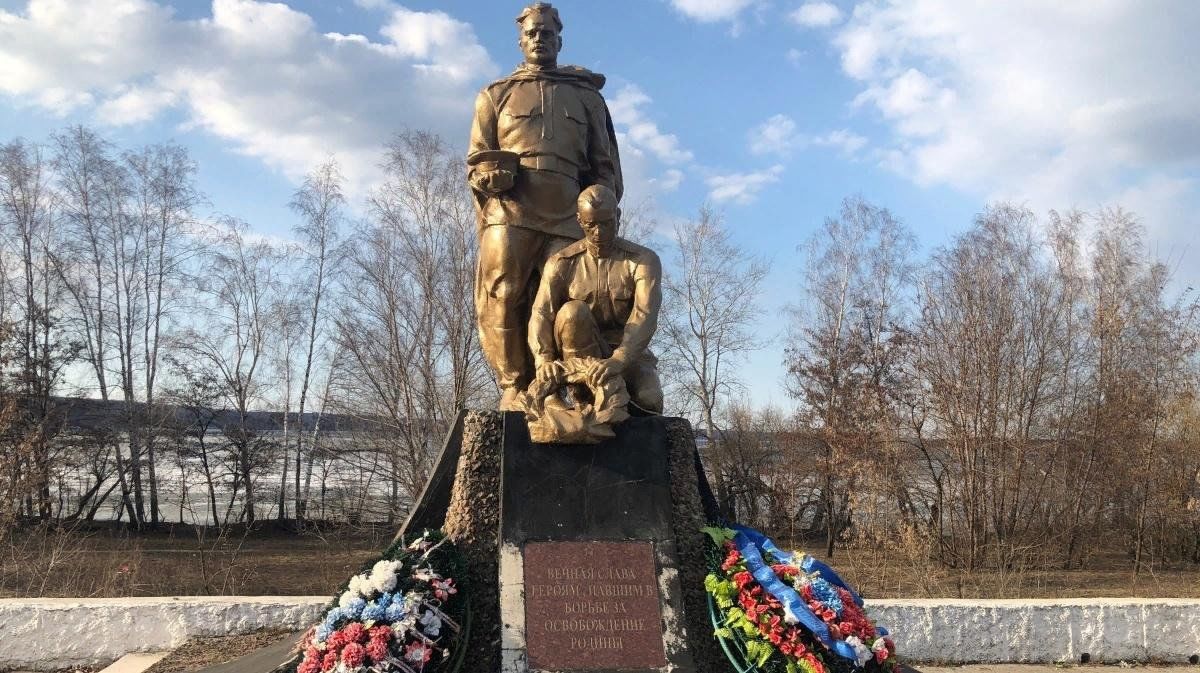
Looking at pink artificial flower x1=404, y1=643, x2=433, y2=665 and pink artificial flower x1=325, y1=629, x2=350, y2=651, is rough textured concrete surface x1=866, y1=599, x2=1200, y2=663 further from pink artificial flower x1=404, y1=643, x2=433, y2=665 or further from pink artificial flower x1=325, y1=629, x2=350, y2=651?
pink artificial flower x1=325, y1=629, x2=350, y2=651

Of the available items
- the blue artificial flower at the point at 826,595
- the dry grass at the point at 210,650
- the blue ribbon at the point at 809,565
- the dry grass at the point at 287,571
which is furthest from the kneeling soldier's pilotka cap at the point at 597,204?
the dry grass at the point at 287,571

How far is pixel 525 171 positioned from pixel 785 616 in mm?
2632

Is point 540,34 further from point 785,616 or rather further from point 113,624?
point 113,624

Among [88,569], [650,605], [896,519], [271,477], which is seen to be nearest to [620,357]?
[650,605]

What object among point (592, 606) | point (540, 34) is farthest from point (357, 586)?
point (540, 34)

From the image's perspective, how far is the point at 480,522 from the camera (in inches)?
→ 141

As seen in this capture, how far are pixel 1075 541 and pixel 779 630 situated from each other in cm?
1355

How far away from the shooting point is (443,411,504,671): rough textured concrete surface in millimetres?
3320

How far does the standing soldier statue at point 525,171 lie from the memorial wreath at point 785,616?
1456 millimetres

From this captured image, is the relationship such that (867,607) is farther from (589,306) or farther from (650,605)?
(589,306)

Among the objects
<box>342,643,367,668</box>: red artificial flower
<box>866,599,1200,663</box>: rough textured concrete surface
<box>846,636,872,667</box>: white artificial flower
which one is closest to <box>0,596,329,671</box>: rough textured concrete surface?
<box>342,643,367,668</box>: red artificial flower

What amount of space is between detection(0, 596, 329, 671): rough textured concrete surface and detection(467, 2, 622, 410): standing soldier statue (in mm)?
2291

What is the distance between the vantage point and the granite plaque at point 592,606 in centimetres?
322

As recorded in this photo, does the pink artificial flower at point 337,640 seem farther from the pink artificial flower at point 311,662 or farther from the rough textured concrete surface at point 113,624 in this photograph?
the rough textured concrete surface at point 113,624
